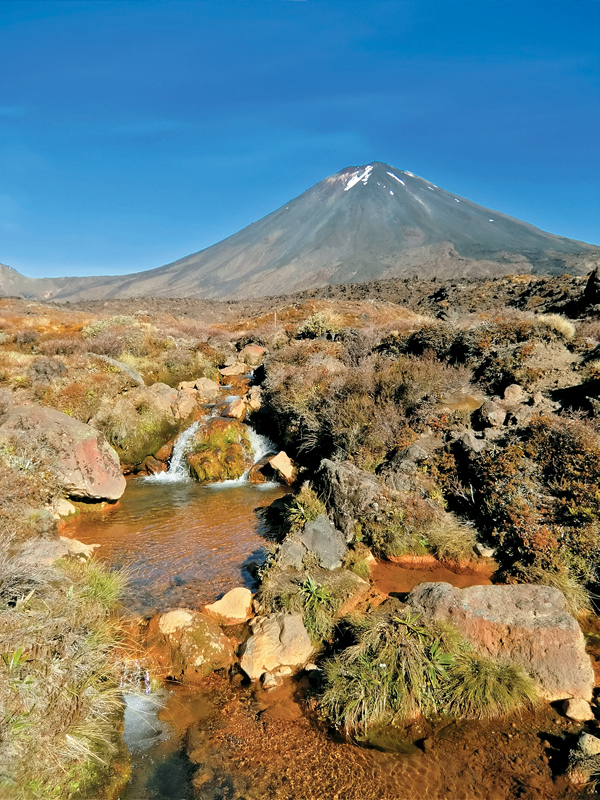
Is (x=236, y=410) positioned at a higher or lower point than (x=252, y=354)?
lower

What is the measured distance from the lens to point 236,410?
15.2 meters

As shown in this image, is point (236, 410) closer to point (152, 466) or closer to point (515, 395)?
point (152, 466)

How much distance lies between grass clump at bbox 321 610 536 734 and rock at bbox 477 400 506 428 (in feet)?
17.2

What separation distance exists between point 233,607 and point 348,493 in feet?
9.72

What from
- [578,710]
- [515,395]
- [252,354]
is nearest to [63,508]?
[578,710]

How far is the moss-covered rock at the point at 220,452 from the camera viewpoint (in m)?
13.1

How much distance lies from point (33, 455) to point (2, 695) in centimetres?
729

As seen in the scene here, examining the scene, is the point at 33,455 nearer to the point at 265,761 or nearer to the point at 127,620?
the point at 127,620

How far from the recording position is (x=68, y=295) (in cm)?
16975

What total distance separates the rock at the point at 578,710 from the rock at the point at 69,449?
31.4ft

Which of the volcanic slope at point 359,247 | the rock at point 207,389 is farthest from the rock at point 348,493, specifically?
the volcanic slope at point 359,247

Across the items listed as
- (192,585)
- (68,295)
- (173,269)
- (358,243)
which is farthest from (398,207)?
(192,585)

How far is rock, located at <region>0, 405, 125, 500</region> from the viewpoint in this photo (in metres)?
10.0

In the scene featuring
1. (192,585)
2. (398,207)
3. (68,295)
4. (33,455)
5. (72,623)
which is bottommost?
(192,585)
